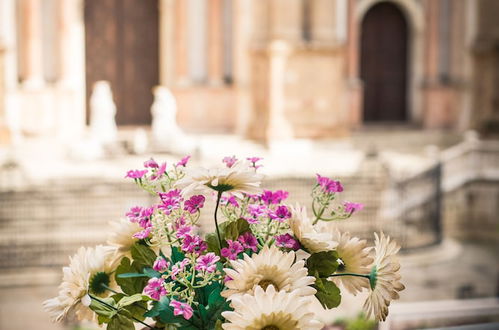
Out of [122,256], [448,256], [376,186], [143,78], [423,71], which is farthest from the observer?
[423,71]

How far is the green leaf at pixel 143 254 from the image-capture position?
1947 millimetres

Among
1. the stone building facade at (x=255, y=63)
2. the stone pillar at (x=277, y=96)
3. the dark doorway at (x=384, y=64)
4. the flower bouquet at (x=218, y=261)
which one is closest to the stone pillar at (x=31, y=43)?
the stone building facade at (x=255, y=63)

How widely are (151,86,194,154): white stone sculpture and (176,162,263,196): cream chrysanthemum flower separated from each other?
11919 millimetres

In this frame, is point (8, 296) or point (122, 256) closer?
point (122, 256)

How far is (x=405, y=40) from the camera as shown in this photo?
2002 centimetres

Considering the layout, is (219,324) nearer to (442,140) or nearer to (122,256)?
(122,256)

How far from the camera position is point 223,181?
1.78 meters

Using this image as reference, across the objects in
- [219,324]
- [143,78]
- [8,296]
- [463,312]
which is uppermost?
[143,78]

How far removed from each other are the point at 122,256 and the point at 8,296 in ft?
23.8

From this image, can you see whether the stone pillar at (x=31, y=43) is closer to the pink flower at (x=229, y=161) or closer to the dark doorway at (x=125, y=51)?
the dark doorway at (x=125, y=51)

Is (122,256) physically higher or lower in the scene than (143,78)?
lower

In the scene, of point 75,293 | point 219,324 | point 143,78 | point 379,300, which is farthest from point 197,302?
point 143,78

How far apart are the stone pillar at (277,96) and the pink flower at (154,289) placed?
12828 millimetres

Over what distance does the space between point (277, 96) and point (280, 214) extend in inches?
512
